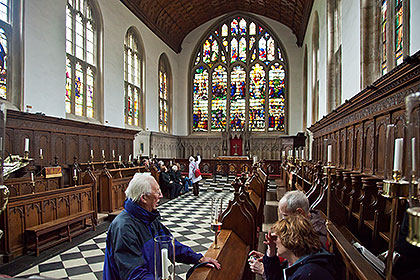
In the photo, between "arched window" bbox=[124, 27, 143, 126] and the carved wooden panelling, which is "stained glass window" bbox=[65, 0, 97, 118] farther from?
"arched window" bbox=[124, 27, 143, 126]

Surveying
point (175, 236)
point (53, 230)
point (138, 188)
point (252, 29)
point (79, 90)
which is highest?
point (252, 29)

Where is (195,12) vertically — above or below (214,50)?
above

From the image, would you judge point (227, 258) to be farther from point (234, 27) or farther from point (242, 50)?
point (234, 27)

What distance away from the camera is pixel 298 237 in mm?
1688

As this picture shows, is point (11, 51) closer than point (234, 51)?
Yes

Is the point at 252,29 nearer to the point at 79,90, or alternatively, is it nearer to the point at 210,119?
the point at 210,119

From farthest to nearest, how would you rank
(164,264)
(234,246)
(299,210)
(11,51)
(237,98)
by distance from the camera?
1. (237,98)
2. (11,51)
3. (234,246)
4. (299,210)
5. (164,264)

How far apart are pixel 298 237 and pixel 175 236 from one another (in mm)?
4712

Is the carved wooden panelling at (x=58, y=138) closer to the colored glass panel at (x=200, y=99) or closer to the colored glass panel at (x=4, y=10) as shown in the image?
the colored glass panel at (x=4, y=10)

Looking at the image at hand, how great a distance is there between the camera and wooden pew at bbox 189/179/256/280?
2.24m

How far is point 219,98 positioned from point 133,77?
23.8 feet

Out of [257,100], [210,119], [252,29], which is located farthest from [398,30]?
[252,29]

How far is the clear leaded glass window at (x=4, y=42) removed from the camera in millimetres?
8273

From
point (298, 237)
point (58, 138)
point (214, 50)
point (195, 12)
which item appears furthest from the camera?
point (214, 50)
